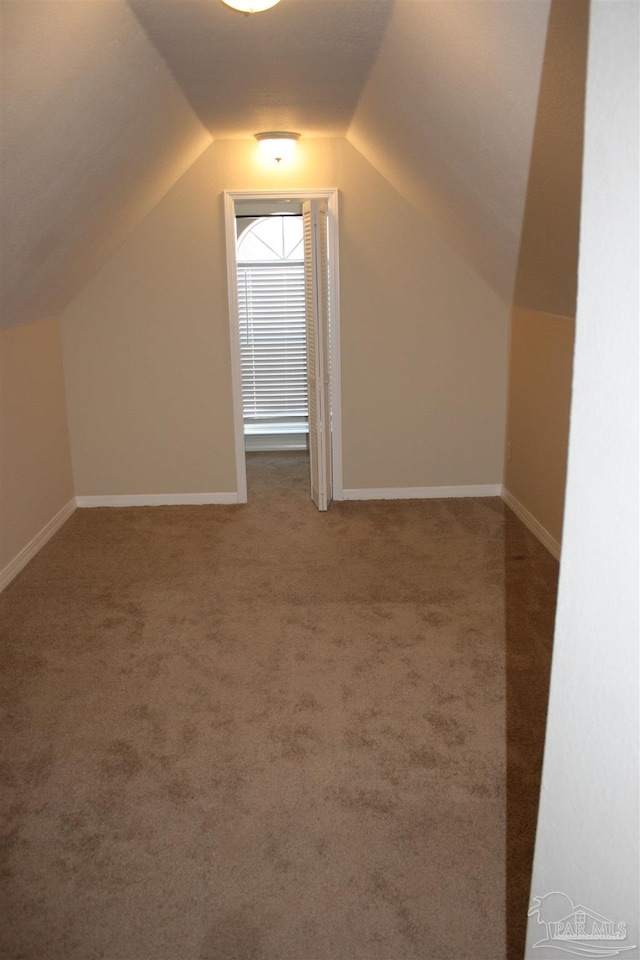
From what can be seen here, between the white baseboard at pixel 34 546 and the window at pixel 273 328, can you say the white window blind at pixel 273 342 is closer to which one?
the window at pixel 273 328

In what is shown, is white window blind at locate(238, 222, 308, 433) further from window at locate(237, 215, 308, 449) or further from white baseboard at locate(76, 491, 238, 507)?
white baseboard at locate(76, 491, 238, 507)

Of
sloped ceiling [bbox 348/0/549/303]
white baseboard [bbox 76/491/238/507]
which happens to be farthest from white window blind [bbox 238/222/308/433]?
sloped ceiling [bbox 348/0/549/303]

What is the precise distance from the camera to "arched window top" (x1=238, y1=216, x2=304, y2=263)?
699 centimetres

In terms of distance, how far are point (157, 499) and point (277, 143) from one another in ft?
8.05

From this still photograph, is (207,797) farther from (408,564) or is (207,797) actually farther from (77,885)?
(408,564)

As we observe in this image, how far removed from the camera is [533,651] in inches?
134

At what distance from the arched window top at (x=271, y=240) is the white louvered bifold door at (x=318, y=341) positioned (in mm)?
1916

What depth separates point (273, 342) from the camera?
719 centimetres

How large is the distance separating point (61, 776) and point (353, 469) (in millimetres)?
3252

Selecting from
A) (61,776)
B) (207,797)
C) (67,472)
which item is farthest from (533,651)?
(67,472)

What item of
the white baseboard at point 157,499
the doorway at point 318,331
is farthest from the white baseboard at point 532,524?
the white baseboard at point 157,499

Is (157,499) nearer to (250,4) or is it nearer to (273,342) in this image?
(273,342)

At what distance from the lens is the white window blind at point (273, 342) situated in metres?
7.08

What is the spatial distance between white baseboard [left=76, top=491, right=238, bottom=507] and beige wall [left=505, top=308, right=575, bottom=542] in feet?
6.41
